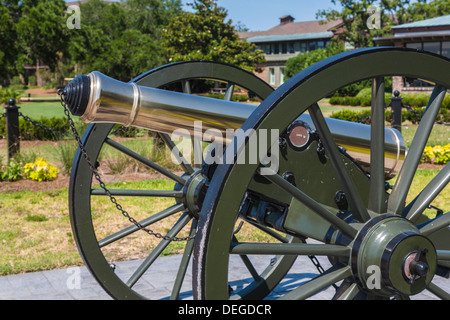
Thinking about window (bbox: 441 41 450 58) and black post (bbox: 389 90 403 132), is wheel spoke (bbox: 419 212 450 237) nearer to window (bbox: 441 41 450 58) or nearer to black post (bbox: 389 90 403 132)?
black post (bbox: 389 90 403 132)

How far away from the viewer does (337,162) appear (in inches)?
93.7

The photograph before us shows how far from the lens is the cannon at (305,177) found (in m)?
2.07

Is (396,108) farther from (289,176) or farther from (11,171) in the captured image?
(289,176)

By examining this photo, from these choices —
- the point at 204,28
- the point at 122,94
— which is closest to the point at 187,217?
the point at 122,94

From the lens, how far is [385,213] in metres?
2.50

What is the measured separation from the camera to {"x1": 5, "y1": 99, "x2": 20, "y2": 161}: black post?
813 cm

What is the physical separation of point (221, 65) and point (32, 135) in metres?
9.92

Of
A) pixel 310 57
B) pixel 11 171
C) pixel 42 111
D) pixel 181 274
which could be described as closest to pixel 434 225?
pixel 181 274

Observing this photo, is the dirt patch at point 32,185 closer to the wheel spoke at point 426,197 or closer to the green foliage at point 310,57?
the wheel spoke at point 426,197

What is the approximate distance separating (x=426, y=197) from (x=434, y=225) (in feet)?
0.47

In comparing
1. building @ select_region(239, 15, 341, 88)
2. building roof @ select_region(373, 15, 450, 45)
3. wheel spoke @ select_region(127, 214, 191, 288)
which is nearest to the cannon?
wheel spoke @ select_region(127, 214, 191, 288)

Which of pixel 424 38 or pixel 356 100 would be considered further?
pixel 424 38

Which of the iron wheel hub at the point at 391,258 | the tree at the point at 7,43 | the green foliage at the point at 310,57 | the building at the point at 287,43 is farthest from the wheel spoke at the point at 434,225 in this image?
the building at the point at 287,43

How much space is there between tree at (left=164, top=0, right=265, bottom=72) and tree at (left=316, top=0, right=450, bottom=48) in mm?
10472
